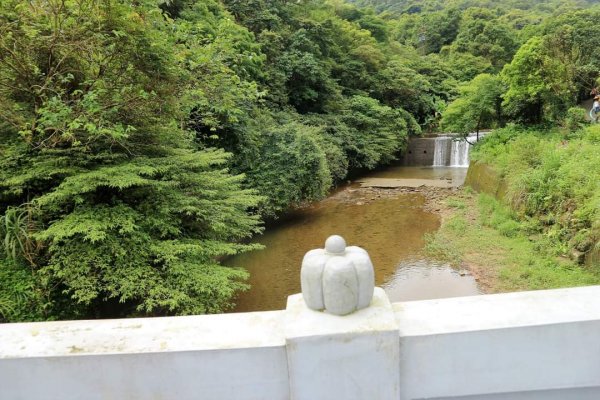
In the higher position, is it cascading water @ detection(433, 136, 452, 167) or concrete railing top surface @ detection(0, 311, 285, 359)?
concrete railing top surface @ detection(0, 311, 285, 359)

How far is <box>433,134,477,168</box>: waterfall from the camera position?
16.9 m

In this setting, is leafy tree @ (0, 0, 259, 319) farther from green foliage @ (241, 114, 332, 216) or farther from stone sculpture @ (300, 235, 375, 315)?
green foliage @ (241, 114, 332, 216)

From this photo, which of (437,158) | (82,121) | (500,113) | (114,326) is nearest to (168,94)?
(82,121)

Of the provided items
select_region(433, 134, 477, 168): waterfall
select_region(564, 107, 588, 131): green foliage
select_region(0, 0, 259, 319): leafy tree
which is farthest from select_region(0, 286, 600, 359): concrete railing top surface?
select_region(433, 134, 477, 168): waterfall

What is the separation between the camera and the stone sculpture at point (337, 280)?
1.34 metres

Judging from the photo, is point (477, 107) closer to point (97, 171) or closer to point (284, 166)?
point (284, 166)

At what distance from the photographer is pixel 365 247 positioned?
A: 774 centimetres

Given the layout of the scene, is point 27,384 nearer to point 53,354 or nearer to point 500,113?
point 53,354

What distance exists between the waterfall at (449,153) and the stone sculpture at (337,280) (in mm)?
17104

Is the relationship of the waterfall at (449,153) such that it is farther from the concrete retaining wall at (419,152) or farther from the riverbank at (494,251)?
the riverbank at (494,251)

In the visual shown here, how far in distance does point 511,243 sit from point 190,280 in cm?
598

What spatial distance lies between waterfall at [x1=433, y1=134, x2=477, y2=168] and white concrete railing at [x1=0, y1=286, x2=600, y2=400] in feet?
55.6

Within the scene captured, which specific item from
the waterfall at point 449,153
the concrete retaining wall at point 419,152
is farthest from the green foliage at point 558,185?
the concrete retaining wall at point 419,152

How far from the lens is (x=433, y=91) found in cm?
2072
